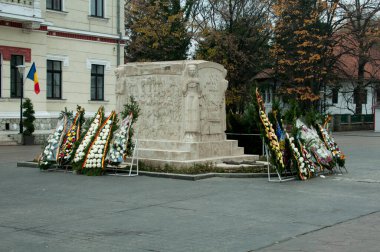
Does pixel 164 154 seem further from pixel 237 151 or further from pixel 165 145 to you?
pixel 237 151

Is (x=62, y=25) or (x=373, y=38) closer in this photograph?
(x=62, y=25)

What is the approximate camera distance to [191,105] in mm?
16562

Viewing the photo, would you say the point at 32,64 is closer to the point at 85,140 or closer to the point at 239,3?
the point at 85,140

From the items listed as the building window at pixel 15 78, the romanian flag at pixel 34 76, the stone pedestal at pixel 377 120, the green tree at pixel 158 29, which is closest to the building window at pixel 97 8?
the building window at pixel 15 78

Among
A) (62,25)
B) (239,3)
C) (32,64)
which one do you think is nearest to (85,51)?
(62,25)

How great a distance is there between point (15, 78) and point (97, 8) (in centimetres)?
736

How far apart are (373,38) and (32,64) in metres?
30.4

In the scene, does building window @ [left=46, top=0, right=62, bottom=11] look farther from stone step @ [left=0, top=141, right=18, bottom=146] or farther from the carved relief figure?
the carved relief figure

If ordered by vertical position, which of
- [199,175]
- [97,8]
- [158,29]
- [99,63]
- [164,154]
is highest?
[158,29]

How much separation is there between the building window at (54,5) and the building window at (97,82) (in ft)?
12.9

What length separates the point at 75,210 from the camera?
1024 cm

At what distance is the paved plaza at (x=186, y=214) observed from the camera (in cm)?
780

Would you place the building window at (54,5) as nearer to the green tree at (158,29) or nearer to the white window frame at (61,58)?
the white window frame at (61,58)

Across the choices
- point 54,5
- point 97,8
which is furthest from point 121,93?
point 97,8
